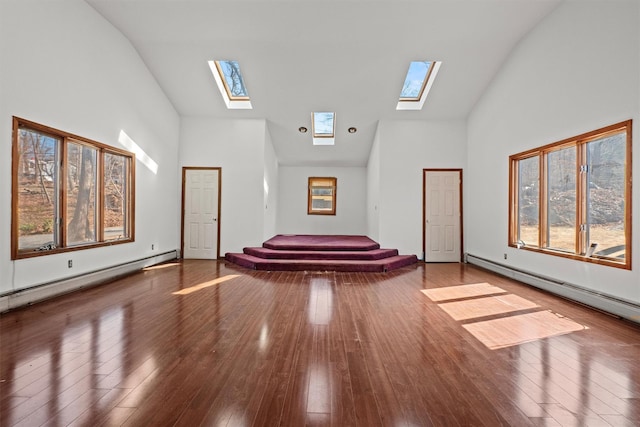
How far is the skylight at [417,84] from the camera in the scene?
6008mm

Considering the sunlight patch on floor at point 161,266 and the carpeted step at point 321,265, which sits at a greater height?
the carpeted step at point 321,265

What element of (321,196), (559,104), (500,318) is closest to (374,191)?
(321,196)

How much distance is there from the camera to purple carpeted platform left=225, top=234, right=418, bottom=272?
5.92m

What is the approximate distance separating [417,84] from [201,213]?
543 cm

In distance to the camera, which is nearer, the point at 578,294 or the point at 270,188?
the point at 578,294

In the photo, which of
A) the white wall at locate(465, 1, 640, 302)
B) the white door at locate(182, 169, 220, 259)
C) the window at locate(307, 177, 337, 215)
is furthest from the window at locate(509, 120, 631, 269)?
the white door at locate(182, 169, 220, 259)

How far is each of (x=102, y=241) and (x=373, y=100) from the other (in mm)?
5557

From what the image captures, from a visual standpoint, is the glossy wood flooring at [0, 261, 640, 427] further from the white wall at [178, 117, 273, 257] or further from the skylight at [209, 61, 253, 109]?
the skylight at [209, 61, 253, 109]

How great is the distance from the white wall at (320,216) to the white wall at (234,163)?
2.53m

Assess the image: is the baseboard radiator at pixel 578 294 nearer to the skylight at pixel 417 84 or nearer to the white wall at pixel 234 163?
the skylight at pixel 417 84

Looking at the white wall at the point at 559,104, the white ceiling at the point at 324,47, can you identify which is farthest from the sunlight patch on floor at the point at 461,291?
the white ceiling at the point at 324,47

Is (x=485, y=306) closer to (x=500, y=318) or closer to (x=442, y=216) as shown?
(x=500, y=318)

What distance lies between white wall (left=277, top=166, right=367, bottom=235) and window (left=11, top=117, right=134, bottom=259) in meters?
4.73

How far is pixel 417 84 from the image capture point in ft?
21.4
